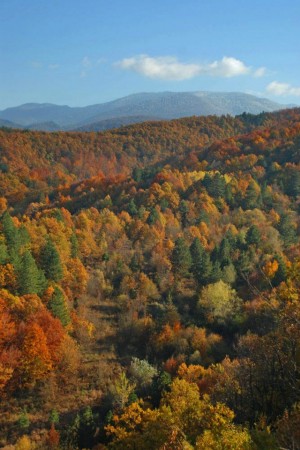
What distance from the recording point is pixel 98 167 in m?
200

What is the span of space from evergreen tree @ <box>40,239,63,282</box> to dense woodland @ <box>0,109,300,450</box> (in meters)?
0.19

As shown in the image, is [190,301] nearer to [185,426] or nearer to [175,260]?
[175,260]

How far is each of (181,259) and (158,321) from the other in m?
13.0

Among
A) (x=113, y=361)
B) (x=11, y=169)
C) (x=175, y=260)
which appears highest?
(x=11, y=169)

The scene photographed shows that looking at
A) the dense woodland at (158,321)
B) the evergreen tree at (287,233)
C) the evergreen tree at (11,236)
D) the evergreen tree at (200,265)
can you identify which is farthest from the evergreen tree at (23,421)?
the evergreen tree at (287,233)

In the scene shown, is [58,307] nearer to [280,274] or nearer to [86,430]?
[86,430]

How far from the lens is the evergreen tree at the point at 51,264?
61.6m

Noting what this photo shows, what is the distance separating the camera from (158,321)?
198 ft

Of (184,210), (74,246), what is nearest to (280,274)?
(74,246)

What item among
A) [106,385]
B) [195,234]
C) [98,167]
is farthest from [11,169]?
[106,385]

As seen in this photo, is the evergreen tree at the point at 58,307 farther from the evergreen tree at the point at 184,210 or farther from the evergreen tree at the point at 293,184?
the evergreen tree at the point at 293,184

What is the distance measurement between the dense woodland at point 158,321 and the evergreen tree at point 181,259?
21 centimetres

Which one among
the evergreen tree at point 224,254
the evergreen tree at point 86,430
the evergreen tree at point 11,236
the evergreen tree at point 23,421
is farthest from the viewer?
the evergreen tree at point 224,254

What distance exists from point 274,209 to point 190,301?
39.2m
